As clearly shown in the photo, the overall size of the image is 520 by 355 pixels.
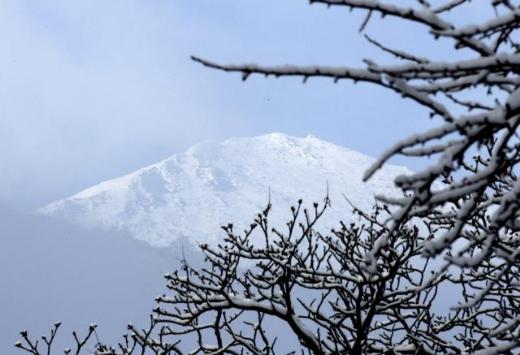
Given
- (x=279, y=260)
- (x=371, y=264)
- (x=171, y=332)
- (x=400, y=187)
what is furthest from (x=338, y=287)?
Answer: (x=400, y=187)

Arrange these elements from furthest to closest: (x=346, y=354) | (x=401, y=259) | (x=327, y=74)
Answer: (x=346, y=354) < (x=401, y=259) < (x=327, y=74)

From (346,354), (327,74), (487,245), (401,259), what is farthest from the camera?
(346,354)

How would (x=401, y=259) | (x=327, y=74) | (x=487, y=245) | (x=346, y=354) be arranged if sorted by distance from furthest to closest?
(x=346, y=354) < (x=401, y=259) < (x=487, y=245) < (x=327, y=74)

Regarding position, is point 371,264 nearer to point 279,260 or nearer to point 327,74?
point 327,74

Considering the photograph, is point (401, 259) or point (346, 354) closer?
point (401, 259)

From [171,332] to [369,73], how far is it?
466 centimetres

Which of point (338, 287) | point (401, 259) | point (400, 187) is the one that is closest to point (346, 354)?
point (338, 287)

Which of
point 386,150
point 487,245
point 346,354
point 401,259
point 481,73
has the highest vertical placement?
point 401,259

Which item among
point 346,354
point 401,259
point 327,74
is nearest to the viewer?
point 327,74

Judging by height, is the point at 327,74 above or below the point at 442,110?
above

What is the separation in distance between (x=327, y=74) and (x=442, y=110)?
0.47 m

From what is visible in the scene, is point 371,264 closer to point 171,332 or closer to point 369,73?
point 369,73

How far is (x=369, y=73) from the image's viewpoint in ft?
7.57

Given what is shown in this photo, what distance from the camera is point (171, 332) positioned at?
20.7 feet
